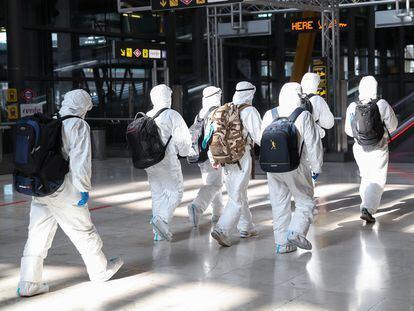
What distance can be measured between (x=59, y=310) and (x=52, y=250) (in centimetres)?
220

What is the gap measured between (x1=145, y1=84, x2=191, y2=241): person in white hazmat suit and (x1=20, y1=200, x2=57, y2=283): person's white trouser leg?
2.07 m

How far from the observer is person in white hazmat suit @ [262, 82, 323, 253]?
6970 mm

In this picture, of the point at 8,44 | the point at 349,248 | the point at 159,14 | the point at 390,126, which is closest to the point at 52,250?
the point at 349,248

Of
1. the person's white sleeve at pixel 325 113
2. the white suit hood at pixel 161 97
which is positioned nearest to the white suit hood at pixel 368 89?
the person's white sleeve at pixel 325 113

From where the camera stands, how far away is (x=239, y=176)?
7.61 m

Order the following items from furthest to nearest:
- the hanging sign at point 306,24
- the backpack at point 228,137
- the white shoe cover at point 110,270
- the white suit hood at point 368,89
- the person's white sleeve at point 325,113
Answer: the hanging sign at point 306,24
the person's white sleeve at point 325,113
the white suit hood at point 368,89
the backpack at point 228,137
the white shoe cover at point 110,270

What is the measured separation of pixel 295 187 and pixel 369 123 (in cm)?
178

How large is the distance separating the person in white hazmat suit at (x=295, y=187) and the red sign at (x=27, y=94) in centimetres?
1169

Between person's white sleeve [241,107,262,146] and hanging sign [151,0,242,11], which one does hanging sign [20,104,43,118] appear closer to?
hanging sign [151,0,242,11]

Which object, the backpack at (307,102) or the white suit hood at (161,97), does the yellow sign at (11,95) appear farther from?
Answer: the white suit hood at (161,97)

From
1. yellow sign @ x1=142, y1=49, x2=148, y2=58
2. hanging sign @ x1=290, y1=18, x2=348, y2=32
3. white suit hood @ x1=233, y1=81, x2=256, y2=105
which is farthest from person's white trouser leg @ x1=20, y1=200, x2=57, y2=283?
hanging sign @ x1=290, y1=18, x2=348, y2=32

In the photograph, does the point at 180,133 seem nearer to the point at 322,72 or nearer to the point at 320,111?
the point at 320,111

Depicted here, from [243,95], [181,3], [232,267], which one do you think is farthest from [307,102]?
[181,3]

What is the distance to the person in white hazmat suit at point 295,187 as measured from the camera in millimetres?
6970
